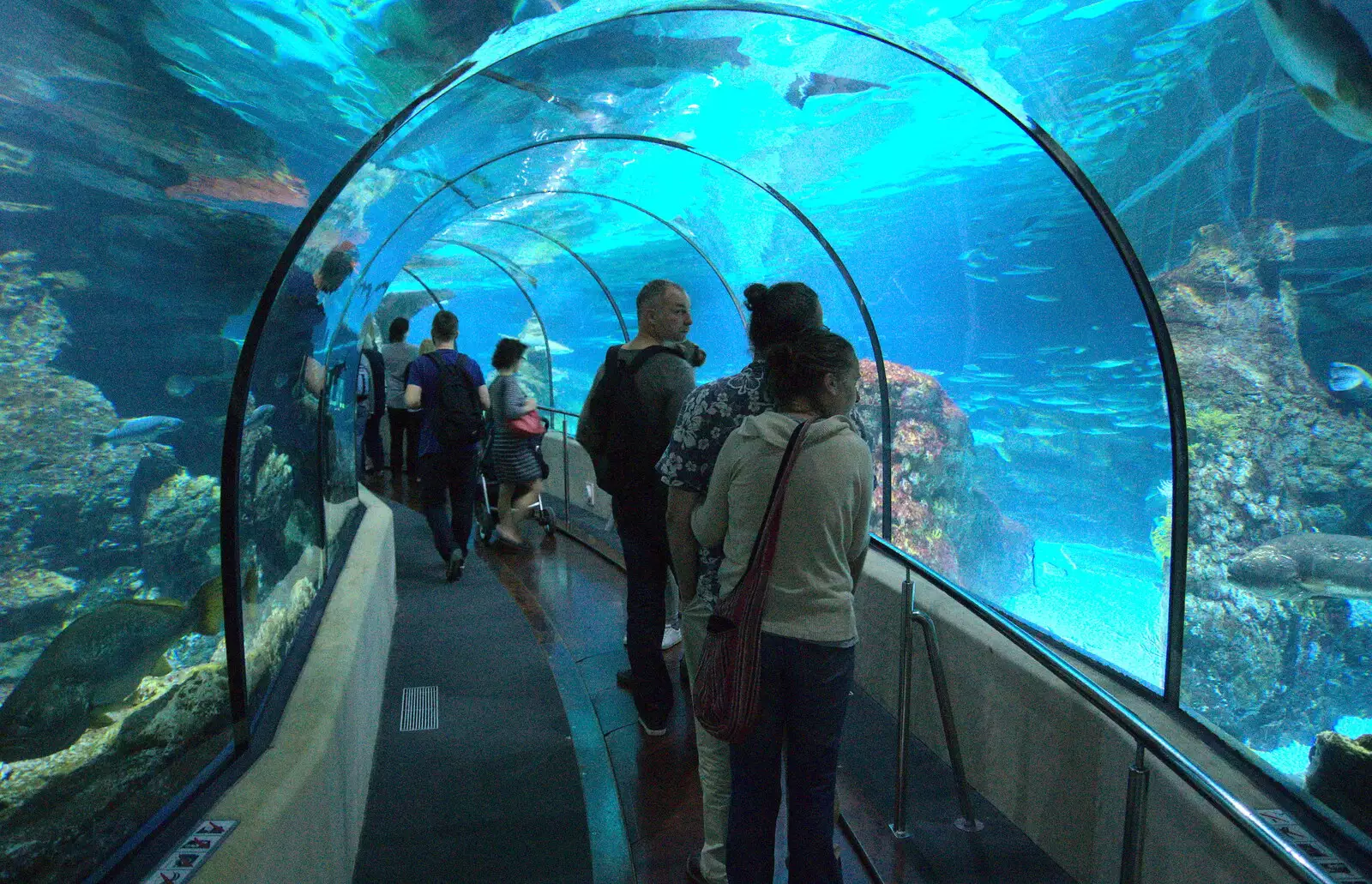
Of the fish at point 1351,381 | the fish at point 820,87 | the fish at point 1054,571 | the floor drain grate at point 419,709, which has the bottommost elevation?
the fish at point 1054,571

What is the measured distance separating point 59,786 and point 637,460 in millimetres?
2403

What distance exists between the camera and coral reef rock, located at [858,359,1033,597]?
34.7 feet

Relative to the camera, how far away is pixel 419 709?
440 cm

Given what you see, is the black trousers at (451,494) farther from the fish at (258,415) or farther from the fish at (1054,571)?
the fish at (1054,571)

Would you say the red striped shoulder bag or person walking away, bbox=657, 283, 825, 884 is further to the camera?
person walking away, bbox=657, 283, 825, 884

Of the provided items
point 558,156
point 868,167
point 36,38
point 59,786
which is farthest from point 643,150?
point 59,786

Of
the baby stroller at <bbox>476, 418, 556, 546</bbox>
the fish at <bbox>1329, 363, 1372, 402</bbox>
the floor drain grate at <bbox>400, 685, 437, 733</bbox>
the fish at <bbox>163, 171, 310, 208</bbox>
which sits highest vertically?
the fish at <bbox>163, 171, 310, 208</bbox>

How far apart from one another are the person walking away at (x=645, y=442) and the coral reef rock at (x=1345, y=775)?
244 centimetres

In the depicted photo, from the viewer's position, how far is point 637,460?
3.76 meters

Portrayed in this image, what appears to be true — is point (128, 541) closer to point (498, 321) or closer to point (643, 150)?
point (643, 150)

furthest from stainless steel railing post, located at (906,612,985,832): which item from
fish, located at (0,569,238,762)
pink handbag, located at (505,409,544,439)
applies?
pink handbag, located at (505,409,544,439)

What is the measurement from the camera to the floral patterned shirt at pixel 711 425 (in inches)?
104

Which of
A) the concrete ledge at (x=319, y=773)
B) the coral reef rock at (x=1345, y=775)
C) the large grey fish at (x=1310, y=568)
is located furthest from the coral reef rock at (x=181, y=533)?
the large grey fish at (x=1310, y=568)

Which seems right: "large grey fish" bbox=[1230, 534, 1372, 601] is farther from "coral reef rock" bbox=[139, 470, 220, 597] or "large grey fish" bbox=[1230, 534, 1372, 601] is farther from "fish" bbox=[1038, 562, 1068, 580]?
"fish" bbox=[1038, 562, 1068, 580]
